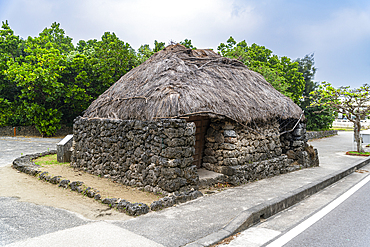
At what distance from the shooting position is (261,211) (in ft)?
17.9

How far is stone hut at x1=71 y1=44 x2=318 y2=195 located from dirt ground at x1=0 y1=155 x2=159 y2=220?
0.35m

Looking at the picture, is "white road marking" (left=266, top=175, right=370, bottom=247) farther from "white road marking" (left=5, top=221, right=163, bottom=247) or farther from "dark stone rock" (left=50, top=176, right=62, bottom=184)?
"dark stone rock" (left=50, top=176, right=62, bottom=184)

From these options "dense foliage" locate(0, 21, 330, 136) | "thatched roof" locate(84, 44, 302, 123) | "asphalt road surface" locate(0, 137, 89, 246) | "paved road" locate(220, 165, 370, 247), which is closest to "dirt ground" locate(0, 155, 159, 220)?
"asphalt road surface" locate(0, 137, 89, 246)

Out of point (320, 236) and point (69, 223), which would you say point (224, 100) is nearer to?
point (320, 236)

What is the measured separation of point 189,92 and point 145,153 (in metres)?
1.97

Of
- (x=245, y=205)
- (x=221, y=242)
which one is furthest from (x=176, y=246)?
(x=245, y=205)

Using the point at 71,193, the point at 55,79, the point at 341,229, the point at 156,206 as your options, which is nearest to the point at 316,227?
the point at 341,229

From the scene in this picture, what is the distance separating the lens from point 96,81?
2045 cm

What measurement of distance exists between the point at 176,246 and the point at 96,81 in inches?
726

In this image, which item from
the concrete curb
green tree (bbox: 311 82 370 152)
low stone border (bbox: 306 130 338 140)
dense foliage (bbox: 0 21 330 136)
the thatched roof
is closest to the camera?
the concrete curb

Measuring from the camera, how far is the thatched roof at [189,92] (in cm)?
691

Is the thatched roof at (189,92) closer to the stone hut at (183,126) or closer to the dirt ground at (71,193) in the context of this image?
the stone hut at (183,126)

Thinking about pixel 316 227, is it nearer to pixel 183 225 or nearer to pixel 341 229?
pixel 341 229

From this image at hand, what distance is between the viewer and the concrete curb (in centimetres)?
435
